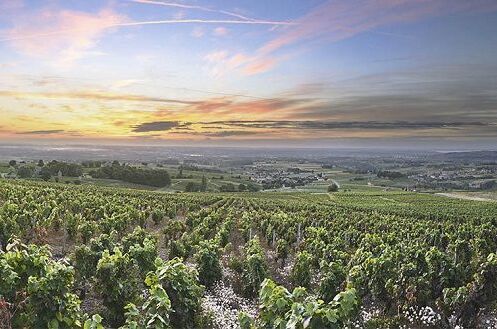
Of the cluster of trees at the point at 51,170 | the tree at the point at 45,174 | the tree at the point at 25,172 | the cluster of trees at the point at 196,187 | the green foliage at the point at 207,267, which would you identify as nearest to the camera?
the green foliage at the point at 207,267

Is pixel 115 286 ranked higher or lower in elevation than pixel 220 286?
higher

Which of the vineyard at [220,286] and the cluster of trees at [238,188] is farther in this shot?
the cluster of trees at [238,188]

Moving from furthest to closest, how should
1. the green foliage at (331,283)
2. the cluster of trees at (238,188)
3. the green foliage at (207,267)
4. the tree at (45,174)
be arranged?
1. the cluster of trees at (238,188)
2. the tree at (45,174)
3. the green foliage at (207,267)
4. the green foliage at (331,283)

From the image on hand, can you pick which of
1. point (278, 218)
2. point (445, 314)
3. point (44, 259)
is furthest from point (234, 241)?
point (44, 259)

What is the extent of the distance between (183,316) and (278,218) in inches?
1113

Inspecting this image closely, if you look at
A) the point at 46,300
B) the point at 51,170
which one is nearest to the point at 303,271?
the point at 46,300

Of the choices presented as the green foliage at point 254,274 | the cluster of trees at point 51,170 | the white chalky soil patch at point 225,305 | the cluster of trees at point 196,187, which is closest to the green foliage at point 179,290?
the white chalky soil patch at point 225,305

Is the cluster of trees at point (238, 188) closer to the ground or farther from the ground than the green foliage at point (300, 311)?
closer to the ground

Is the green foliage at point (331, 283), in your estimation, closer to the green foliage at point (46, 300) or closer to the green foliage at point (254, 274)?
the green foliage at point (254, 274)

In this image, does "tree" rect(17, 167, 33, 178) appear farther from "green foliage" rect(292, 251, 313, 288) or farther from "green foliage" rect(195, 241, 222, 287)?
"green foliage" rect(292, 251, 313, 288)

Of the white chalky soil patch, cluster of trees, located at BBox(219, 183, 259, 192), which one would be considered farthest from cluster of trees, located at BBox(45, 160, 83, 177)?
the white chalky soil patch

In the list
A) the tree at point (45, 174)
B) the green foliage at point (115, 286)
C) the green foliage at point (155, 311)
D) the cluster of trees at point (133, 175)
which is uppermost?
the green foliage at point (155, 311)

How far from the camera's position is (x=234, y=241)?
110 ft

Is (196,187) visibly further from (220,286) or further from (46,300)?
(46,300)
